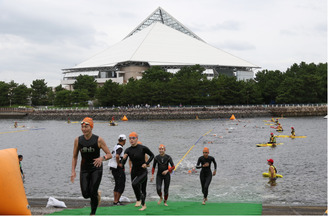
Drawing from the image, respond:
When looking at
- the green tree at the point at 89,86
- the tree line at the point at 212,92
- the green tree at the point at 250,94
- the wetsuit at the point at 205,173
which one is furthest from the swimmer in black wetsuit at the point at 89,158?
the green tree at the point at 89,86

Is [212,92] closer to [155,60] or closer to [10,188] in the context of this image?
[155,60]

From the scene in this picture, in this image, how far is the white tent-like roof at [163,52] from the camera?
162 metres

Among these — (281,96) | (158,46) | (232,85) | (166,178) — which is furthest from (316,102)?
(166,178)

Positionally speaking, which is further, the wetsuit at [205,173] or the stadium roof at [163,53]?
the stadium roof at [163,53]

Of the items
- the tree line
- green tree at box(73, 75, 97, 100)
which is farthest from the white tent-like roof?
the tree line

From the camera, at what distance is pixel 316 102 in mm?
105375

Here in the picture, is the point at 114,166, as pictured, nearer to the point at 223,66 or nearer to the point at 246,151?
the point at 246,151

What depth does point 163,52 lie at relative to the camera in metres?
171

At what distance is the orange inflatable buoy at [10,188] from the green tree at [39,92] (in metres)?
135

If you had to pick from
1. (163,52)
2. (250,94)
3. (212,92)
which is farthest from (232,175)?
(163,52)

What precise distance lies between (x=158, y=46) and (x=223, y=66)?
3490cm

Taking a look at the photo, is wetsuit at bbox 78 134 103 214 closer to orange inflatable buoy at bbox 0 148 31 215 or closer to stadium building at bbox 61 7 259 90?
orange inflatable buoy at bbox 0 148 31 215

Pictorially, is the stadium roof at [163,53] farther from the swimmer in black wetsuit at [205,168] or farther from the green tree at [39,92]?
the swimmer in black wetsuit at [205,168]

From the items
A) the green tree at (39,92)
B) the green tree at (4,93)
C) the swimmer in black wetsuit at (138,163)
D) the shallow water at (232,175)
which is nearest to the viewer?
the swimmer in black wetsuit at (138,163)
